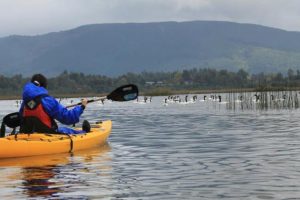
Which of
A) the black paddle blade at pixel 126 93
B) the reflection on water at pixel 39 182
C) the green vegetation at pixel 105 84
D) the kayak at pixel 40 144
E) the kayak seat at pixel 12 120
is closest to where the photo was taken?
the reflection on water at pixel 39 182

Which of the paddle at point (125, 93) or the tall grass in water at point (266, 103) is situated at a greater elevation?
the paddle at point (125, 93)

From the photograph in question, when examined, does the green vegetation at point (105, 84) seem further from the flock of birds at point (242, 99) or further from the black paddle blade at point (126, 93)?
the black paddle blade at point (126, 93)

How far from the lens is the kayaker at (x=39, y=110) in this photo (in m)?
16.4

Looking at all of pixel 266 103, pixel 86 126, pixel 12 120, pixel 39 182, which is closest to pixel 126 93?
pixel 86 126

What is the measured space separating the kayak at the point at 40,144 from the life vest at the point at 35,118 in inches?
8.0

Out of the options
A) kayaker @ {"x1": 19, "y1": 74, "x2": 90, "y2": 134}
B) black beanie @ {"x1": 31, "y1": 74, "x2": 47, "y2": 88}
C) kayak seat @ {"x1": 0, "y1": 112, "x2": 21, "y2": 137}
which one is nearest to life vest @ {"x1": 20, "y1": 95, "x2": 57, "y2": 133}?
kayaker @ {"x1": 19, "y1": 74, "x2": 90, "y2": 134}

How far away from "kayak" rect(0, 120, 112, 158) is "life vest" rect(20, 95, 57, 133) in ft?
0.66

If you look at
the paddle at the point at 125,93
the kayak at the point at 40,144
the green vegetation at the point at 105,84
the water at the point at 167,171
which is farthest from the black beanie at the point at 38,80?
the green vegetation at the point at 105,84

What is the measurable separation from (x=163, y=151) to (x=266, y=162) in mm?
4067

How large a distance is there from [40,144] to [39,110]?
3.08 feet

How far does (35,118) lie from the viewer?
54.8ft

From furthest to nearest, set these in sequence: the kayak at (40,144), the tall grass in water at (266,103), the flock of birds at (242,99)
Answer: the flock of birds at (242,99) → the tall grass in water at (266,103) → the kayak at (40,144)

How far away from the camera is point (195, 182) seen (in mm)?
11734

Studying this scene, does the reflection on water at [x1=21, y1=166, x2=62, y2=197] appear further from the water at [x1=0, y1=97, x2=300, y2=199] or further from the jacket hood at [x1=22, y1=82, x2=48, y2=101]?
the jacket hood at [x1=22, y1=82, x2=48, y2=101]
